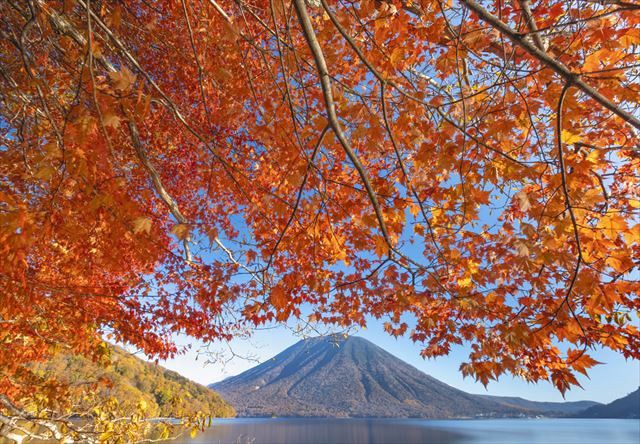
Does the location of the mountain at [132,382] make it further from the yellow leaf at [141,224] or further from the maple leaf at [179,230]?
the yellow leaf at [141,224]

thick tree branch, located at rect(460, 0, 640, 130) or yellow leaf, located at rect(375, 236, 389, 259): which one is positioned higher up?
thick tree branch, located at rect(460, 0, 640, 130)

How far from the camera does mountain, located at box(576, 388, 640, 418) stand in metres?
156

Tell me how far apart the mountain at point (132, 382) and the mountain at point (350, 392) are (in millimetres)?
102212

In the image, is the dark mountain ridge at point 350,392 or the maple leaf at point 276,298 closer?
the maple leaf at point 276,298

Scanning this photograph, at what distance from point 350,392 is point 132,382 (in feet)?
489

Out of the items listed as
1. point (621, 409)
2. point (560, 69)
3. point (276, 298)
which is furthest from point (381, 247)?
point (621, 409)

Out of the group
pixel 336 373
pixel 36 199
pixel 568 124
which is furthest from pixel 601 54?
pixel 336 373

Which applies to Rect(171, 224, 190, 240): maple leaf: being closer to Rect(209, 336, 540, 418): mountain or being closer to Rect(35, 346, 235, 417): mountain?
Rect(35, 346, 235, 417): mountain

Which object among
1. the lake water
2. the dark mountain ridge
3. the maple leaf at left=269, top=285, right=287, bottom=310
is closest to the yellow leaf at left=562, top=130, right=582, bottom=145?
the maple leaf at left=269, top=285, right=287, bottom=310

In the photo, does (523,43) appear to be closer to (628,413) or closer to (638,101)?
(638,101)

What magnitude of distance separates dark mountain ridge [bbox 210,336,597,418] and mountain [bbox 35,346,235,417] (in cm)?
10203

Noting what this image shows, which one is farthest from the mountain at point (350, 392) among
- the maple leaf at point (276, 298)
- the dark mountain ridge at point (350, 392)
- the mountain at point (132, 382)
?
the maple leaf at point (276, 298)

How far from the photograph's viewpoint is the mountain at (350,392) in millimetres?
161000

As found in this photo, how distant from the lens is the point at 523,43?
1.82 m
